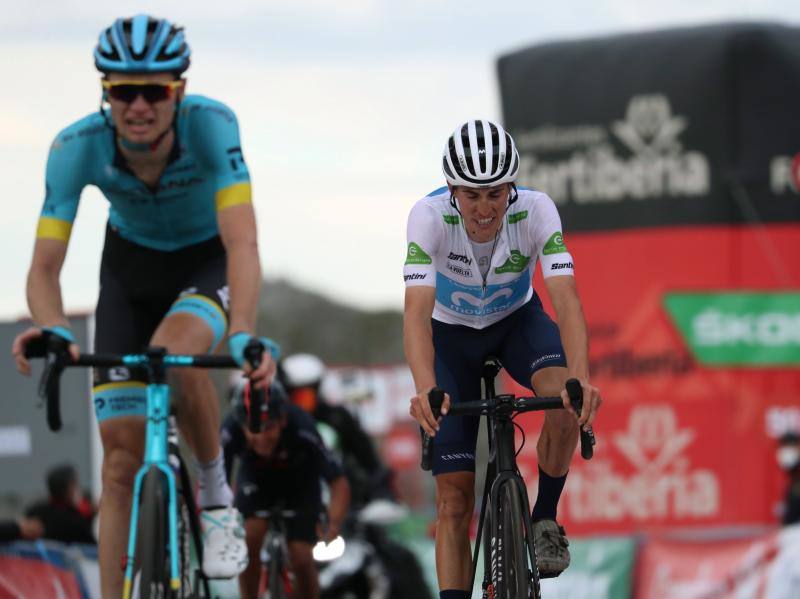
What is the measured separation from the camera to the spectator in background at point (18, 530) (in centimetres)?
1127

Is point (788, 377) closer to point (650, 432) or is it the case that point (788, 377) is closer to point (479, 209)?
point (650, 432)

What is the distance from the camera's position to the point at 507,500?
7.34 m

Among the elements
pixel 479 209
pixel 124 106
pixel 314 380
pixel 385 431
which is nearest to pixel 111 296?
pixel 124 106

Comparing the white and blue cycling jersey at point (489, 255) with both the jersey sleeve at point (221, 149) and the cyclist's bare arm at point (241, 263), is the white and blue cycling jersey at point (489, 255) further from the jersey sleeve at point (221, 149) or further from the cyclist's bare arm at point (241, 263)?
the jersey sleeve at point (221, 149)

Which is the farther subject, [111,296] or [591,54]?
[591,54]

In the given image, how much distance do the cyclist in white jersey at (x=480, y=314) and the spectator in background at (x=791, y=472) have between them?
9790mm

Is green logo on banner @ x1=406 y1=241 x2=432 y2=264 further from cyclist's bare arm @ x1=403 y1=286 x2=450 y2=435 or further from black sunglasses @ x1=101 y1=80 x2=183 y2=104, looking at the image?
black sunglasses @ x1=101 y1=80 x2=183 y2=104

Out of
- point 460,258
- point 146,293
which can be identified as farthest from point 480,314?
point 146,293

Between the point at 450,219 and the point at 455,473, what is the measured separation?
1211mm

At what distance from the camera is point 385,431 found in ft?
98.0

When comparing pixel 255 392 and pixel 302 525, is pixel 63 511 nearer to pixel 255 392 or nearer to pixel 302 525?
pixel 302 525

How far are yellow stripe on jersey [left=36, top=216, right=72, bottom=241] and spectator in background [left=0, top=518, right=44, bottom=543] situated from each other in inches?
167

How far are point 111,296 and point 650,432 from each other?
588 inches

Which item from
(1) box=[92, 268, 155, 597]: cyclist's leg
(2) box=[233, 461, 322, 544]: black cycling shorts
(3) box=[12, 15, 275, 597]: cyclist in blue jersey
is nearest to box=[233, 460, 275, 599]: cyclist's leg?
(2) box=[233, 461, 322, 544]: black cycling shorts
